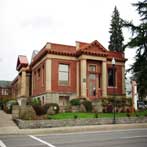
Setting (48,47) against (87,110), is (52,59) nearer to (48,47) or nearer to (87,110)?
(48,47)

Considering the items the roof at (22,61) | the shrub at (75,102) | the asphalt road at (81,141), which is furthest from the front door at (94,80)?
the asphalt road at (81,141)

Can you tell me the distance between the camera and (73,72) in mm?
37250

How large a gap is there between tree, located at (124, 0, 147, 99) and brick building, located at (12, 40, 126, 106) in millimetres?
7141

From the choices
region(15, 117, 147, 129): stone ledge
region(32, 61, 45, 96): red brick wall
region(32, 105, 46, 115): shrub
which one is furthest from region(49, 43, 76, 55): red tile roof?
region(15, 117, 147, 129): stone ledge

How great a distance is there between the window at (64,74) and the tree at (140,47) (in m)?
9.27

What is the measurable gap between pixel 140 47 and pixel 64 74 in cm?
1056

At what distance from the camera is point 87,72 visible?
3719 centimetres

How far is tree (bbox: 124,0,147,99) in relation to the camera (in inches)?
1166

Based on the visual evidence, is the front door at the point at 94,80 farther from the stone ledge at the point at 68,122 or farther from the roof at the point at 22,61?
the roof at the point at 22,61

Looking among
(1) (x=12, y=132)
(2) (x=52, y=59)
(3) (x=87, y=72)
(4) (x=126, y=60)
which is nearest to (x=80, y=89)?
(3) (x=87, y=72)

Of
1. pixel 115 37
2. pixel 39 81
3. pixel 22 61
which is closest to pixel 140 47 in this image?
pixel 39 81

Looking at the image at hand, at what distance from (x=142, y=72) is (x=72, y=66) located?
10.5 metres

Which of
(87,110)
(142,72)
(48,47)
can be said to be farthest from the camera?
(48,47)

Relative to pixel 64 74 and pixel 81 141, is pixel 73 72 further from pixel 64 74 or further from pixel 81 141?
pixel 81 141
